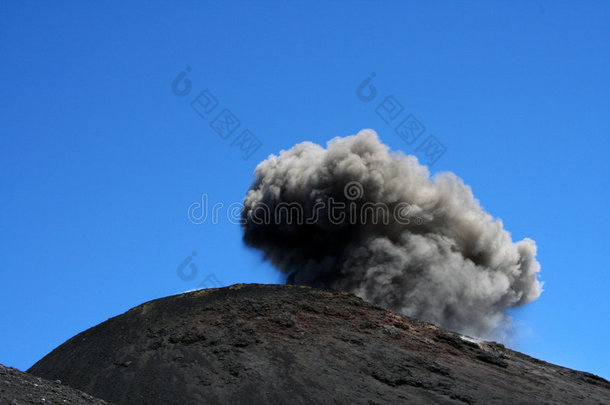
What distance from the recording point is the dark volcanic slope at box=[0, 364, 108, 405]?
21016 mm

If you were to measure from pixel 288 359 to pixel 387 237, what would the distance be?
2064 cm

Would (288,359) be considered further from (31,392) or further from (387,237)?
(387,237)

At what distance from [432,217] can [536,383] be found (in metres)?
19.6

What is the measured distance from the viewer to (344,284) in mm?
45281

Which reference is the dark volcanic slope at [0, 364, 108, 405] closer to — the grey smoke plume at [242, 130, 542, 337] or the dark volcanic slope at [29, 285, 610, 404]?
the dark volcanic slope at [29, 285, 610, 404]

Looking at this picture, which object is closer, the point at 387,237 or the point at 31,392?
the point at 31,392

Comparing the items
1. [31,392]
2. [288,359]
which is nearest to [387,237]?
[288,359]

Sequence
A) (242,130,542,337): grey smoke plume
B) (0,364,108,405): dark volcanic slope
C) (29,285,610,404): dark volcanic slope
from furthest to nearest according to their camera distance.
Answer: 1. (242,130,542,337): grey smoke plume
2. (29,285,610,404): dark volcanic slope
3. (0,364,108,405): dark volcanic slope

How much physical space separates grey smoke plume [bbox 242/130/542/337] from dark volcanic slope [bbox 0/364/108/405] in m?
23.7

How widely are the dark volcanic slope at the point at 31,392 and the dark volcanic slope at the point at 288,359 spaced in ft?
10.1

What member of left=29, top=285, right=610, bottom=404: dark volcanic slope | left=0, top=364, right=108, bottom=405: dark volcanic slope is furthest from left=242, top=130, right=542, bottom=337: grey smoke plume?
left=0, top=364, right=108, bottom=405: dark volcanic slope

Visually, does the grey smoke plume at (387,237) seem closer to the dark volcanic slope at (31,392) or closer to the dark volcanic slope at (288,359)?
the dark volcanic slope at (288,359)

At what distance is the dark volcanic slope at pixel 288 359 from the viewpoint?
26.4 m

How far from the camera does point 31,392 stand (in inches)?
862
